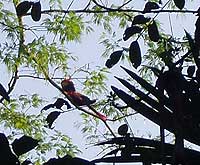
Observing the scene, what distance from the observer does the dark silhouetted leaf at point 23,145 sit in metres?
0.92

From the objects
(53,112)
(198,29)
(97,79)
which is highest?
(97,79)

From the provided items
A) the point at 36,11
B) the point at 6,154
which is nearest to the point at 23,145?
the point at 6,154

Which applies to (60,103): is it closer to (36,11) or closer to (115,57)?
(115,57)

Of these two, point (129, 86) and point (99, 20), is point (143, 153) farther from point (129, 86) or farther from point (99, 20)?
point (99, 20)

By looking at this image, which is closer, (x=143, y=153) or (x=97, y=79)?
(x=143, y=153)

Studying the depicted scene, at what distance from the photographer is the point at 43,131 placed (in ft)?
20.2

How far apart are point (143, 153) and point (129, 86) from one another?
0.56ft

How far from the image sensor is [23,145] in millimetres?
924

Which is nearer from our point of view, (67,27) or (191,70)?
(191,70)

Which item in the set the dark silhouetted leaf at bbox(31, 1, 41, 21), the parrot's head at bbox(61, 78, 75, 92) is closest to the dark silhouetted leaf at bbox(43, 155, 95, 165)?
the dark silhouetted leaf at bbox(31, 1, 41, 21)

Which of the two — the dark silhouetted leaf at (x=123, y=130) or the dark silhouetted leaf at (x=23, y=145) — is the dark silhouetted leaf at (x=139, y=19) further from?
the dark silhouetted leaf at (x=23, y=145)

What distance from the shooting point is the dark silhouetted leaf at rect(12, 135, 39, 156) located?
3.02 ft

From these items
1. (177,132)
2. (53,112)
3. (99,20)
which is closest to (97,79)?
(99,20)

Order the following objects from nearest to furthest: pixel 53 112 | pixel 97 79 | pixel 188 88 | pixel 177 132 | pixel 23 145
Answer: pixel 23 145, pixel 177 132, pixel 188 88, pixel 53 112, pixel 97 79
